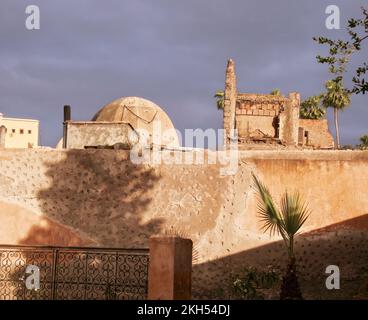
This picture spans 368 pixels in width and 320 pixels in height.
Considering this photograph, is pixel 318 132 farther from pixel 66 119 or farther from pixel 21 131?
pixel 21 131

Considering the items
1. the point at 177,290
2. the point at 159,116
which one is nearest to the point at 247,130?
the point at 159,116

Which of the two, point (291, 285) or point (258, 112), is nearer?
point (291, 285)

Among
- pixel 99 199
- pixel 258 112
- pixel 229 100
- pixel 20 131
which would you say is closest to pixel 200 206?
pixel 99 199

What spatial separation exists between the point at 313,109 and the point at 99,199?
3308 centimetres

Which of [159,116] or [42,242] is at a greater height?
[159,116]

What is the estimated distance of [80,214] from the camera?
1725 centimetres

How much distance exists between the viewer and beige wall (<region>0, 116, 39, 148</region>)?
6569cm

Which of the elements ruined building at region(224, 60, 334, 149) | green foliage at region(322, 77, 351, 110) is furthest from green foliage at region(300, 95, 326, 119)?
ruined building at region(224, 60, 334, 149)

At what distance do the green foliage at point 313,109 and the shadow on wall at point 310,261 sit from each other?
32.6 m

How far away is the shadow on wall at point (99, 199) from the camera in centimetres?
1708

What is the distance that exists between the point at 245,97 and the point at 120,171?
17574 millimetres

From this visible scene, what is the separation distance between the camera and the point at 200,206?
17.1 meters

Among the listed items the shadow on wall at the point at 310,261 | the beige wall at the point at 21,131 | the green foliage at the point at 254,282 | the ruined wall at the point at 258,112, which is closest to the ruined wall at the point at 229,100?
the ruined wall at the point at 258,112
